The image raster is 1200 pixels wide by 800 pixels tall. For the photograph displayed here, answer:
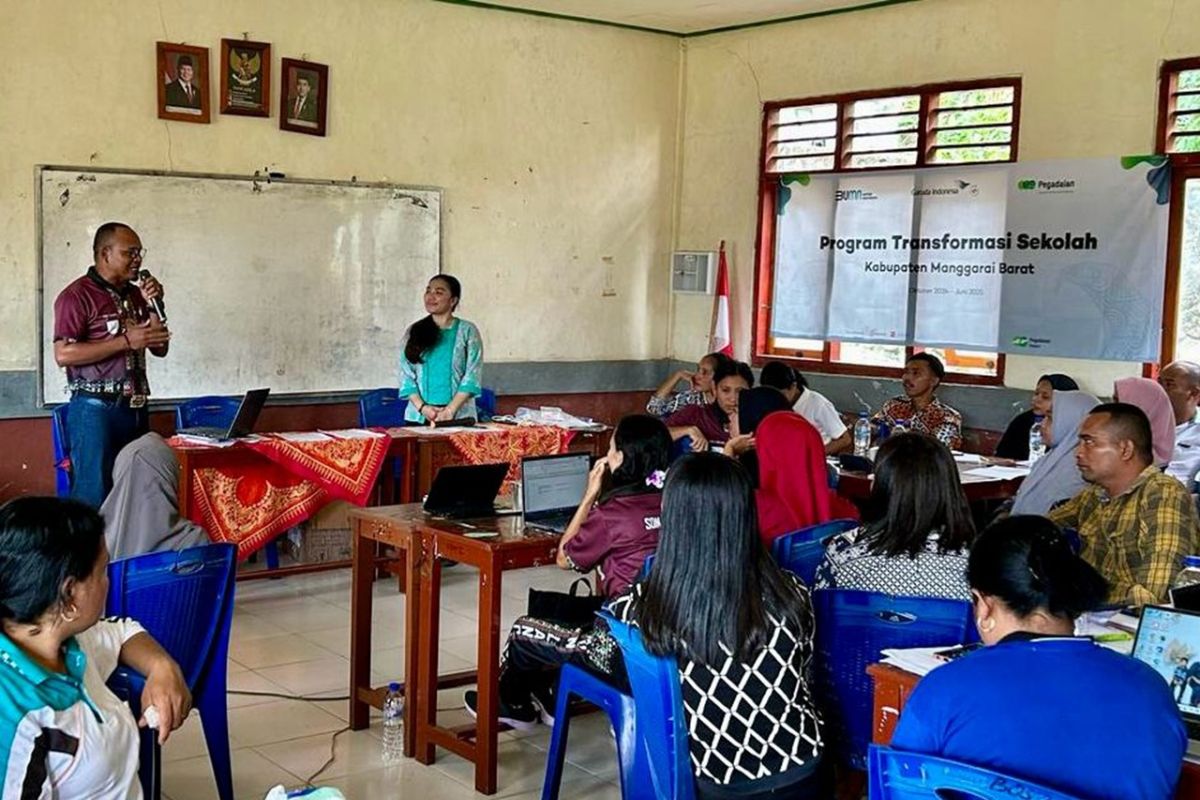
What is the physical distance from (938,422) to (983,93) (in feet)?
6.22

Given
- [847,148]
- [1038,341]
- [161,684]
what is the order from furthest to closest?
[847,148] → [1038,341] → [161,684]

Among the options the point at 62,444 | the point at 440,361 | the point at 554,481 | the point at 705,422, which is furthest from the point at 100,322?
the point at 705,422

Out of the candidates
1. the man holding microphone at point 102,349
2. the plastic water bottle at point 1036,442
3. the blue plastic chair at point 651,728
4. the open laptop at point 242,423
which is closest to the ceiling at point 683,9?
the plastic water bottle at point 1036,442

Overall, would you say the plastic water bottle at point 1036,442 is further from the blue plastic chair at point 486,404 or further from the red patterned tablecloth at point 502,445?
the blue plastic chair at point 486,404

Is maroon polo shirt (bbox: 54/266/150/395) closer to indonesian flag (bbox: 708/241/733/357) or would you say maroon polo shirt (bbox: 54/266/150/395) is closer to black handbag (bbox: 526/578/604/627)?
black handbag (bbox: 526/578/604/627)

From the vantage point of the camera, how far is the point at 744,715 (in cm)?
313

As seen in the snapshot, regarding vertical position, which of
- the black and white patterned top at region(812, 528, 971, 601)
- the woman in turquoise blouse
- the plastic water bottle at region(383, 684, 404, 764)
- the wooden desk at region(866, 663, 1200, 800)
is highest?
the woman in turquoise blouse

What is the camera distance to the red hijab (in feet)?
15.3

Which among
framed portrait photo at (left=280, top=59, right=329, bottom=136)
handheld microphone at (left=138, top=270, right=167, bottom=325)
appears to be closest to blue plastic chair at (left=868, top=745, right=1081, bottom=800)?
handheld microphone at (left=138, top=270, right=167, bottom=325)

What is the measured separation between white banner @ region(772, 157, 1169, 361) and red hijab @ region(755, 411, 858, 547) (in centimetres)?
335

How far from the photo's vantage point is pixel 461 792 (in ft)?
14.1

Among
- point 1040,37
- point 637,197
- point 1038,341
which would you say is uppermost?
point 1040,37

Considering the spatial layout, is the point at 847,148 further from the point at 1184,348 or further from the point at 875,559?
the point at 875,559

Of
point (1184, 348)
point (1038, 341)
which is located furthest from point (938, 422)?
point (1184, 348)
